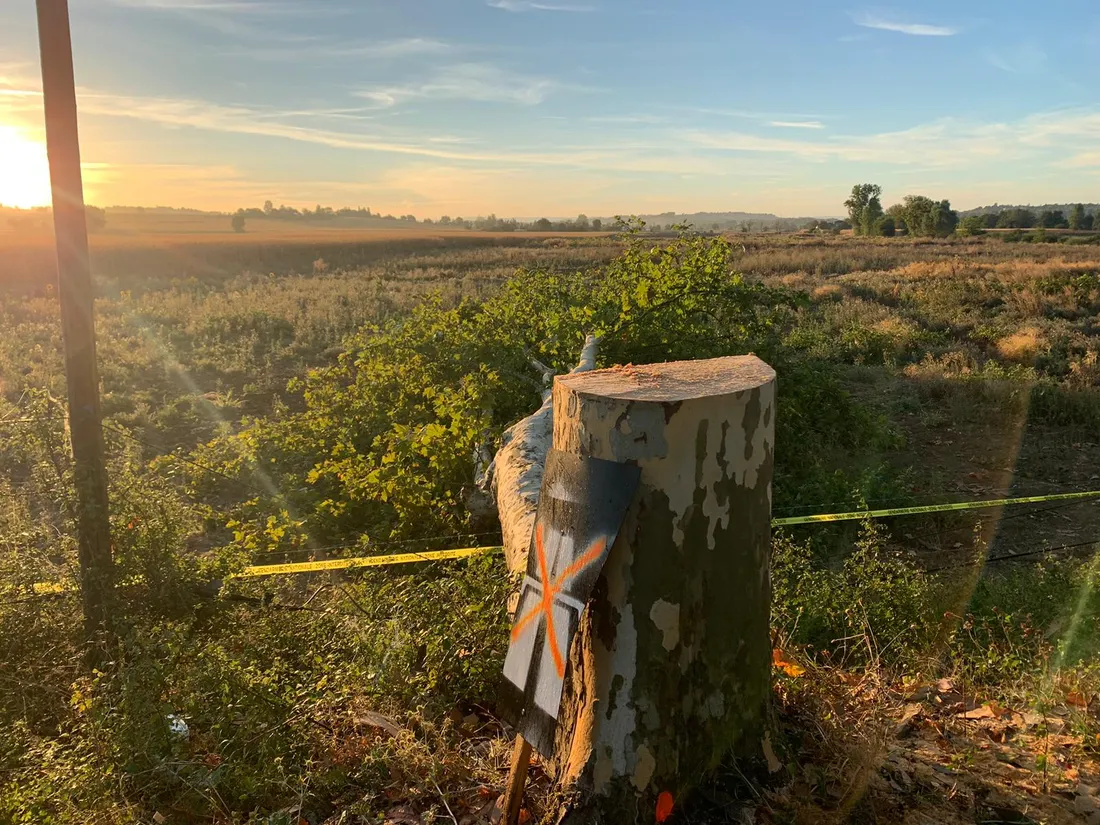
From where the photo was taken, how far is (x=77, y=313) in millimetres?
3803

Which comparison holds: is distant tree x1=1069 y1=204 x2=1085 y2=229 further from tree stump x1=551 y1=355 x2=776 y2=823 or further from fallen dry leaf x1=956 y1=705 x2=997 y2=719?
tree stump x1=551 y1=355 x2=776 y2=823

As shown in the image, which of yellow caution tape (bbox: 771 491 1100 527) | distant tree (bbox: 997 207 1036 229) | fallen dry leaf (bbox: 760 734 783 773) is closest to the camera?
fallen dry leaf (bbox: 760 734 783 773)

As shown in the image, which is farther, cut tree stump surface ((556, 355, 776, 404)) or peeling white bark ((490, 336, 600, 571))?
peeling white bark ((490, 336, 600, 571))

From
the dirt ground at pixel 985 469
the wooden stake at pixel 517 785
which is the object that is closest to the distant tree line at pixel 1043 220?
the dirt ground at pixel 985 469

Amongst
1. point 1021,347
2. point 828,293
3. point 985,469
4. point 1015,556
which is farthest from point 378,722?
point 828,293

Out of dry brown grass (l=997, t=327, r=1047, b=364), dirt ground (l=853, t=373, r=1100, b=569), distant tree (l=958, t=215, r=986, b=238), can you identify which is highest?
distant tree (l=958, t=215, r=986, b=238)

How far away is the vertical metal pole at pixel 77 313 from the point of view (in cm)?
359

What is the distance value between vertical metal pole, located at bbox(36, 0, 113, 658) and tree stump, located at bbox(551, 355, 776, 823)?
9.30ft

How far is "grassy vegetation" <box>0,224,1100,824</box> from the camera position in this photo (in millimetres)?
2783

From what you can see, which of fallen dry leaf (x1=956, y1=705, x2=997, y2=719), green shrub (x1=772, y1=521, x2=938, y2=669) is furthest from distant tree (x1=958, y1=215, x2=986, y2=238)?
fallen dry leaf (x1=956, y1=705, x2=997, y2=719)

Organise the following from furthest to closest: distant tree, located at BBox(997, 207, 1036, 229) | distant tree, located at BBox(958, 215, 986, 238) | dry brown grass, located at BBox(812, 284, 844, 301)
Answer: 1. distant tree, located at BBox(997, 207, 1036, 229)
2. distant tree, located at BBox(958, 215, 986, 238)
3. dry brown grass, located at BBox(812, 284, 844, 301)

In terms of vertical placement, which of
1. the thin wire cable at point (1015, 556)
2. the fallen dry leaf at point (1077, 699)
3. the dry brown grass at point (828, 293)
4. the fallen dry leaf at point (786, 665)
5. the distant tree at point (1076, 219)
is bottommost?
the thin wire cable at point (1015, 556)

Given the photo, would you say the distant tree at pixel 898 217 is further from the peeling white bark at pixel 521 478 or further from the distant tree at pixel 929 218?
A: the peeling white bark at pixel 521 478

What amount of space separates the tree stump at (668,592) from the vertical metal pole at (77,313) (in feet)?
9.30
